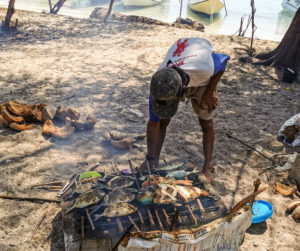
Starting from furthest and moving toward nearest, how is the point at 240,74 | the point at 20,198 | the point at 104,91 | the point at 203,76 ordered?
the point at 240,74 → the point at 104,91 → the point at 20,198 → the point at 203,76

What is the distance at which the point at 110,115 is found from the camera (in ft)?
18.5

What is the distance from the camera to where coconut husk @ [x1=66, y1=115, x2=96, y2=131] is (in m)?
4.95

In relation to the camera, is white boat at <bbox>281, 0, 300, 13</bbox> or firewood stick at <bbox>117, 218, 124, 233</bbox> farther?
white boat at <bbox>281, 0, 300, 13</bbox>

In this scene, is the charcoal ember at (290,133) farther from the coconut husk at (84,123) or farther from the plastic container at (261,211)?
the coconut husk at (84,123)

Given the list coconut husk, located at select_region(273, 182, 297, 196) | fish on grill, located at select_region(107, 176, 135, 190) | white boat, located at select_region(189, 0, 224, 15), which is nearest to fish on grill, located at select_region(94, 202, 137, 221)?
fish on grill, located at select_region(107, 176, 135, 190)

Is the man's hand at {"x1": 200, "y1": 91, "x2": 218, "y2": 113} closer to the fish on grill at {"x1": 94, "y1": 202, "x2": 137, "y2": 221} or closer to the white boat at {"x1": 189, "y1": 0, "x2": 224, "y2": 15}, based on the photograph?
the fish on grill at {"x1": 94, "y1": 202, "x2": 137, "y2": 221}

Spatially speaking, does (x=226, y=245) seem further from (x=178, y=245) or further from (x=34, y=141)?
(x=34, y=141)

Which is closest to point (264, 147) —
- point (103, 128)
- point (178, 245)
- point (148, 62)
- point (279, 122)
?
point (279, 122)

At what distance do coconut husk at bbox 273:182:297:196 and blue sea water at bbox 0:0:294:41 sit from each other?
16.0 metres

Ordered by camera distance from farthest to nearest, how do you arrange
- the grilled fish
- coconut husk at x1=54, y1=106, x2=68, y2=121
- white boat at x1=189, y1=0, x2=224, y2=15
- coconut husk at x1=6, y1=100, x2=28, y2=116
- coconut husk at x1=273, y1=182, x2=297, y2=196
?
white boat at x1=189, y1=0, x2=224, y2=15 < coconut husk at x1=54, y1=106, x2=68, y2=121 < coconut husk at x1=6, y1=100, x2=28, y2=116 < coconut husk at x1=273, y1=182, x2=297, y2=196 < the grilled fish

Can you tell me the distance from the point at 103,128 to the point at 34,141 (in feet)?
3.81

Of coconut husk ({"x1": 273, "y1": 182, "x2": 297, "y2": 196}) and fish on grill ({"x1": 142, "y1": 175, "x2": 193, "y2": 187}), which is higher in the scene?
fish on grill ({"x1": 142, "y1": 175, "x2": 193, "y2": 187})

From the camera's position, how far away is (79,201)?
282 cm

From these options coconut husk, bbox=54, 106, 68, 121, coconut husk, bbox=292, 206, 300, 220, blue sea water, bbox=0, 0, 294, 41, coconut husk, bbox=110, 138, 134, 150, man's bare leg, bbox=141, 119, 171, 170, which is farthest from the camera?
blue sea water, bbox=0, 0, 294, 41
